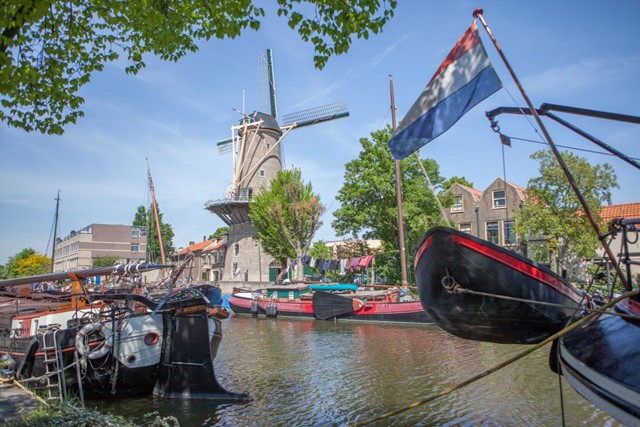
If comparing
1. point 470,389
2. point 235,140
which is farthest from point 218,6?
point 235,140

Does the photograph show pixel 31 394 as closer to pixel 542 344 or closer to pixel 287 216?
pixel 542 344

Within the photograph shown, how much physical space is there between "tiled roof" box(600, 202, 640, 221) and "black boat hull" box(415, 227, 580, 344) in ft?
99.8

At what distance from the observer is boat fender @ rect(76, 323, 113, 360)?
10547 millimetres

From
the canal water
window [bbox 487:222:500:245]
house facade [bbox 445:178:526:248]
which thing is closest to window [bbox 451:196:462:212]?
house facade [bbox 445:178:526:248]

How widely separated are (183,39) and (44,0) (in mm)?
3390

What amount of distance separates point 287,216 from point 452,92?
38712 mm

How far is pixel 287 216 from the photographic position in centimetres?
4534

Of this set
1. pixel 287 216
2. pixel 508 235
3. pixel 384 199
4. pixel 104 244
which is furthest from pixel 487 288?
pixel 104 244

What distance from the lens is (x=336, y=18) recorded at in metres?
6.50

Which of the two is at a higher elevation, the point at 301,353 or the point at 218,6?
the point at 218,6

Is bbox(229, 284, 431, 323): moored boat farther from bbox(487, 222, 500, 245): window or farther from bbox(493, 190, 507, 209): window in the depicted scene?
bbox(493, 190, 507, 209): window

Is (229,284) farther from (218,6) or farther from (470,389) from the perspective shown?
(218,6)

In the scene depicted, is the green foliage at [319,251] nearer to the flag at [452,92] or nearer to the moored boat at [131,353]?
the moored boat at [131,353]

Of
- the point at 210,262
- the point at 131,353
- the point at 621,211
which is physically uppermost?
the point at 621,211
